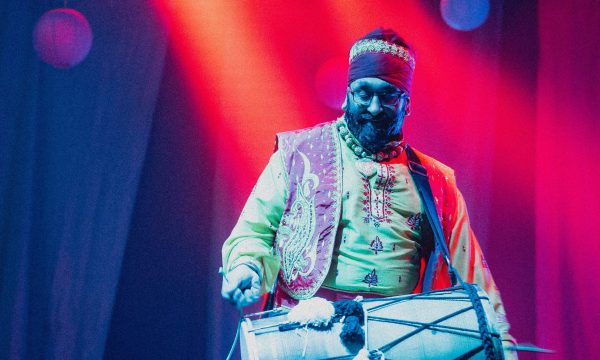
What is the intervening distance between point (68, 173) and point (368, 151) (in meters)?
1.47

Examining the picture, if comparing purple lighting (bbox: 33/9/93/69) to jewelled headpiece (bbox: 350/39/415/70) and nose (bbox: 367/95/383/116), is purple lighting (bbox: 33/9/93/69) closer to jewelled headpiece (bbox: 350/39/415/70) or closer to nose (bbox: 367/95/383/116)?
jewelled headpiece (bbox: 350/39/415/70)

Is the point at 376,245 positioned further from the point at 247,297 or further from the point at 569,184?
the point at 569,184

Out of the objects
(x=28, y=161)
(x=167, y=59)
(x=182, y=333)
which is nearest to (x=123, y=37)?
(x=167, y=59)

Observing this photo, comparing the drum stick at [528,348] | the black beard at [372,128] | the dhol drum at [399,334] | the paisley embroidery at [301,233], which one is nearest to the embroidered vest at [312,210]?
the paisley embroidery at [301,233]

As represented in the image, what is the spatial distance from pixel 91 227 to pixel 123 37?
3.18 ft

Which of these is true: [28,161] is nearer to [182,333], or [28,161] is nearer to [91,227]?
[91,227]

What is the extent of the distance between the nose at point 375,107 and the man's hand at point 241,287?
750mm

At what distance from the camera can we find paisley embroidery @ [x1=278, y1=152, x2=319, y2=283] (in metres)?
1.96

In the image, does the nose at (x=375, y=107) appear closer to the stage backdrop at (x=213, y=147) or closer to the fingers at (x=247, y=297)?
the fingers at (x=247, y=297)

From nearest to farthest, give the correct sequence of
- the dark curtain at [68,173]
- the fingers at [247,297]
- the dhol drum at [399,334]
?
the dhol drum at [399,334], the fingers at [247,297], the dark curtain at [68,173]

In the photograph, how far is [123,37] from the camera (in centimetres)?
289

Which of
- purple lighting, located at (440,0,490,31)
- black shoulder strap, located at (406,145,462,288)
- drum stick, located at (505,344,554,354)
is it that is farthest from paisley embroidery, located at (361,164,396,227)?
purple lighting, located at (440,0,490,31)

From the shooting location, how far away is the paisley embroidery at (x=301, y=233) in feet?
6.44

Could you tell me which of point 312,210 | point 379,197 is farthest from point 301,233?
point 379,197
